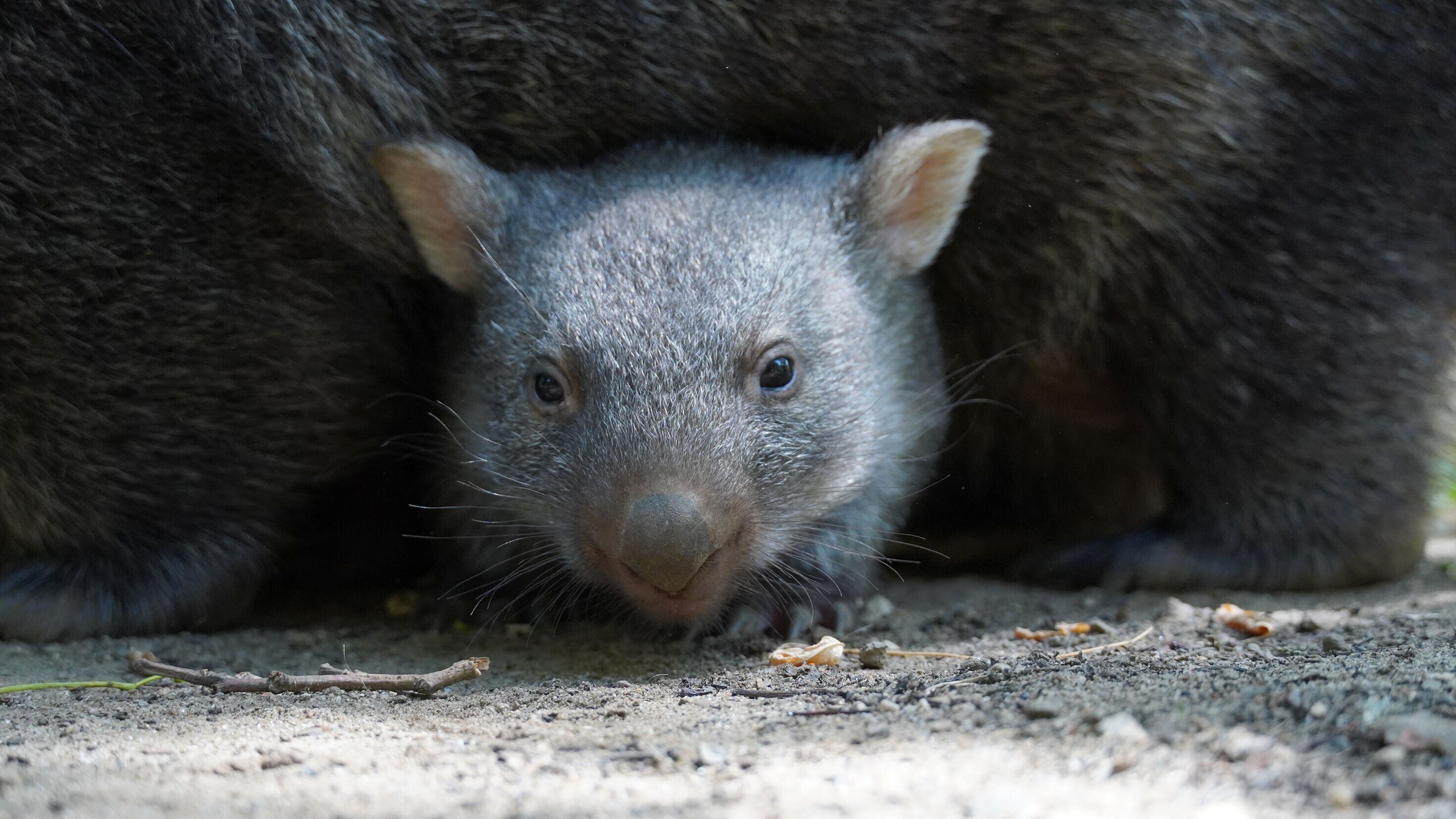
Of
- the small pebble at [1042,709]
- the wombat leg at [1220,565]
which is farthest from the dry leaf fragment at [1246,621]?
the small pebble at [1042,709]

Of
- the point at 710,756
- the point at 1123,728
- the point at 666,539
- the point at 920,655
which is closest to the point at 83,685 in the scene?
the point at 666,539

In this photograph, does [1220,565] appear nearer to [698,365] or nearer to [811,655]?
[811,655]

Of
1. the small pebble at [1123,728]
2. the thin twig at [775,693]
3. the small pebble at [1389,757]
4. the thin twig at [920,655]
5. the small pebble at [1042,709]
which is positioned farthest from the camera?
the thin twig at [920,655]

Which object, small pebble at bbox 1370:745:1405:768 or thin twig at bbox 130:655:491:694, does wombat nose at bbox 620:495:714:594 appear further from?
small pebble at bbox 1370:745:1405:768

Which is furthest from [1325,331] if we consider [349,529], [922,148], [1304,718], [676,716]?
[349,529]

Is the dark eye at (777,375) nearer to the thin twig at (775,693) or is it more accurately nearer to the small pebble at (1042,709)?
the thin twig at (775,693)

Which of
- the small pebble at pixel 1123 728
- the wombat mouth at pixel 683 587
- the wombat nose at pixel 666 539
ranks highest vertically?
the wombat nose at pixel 666 539

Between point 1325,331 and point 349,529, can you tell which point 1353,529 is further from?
point 349,529
